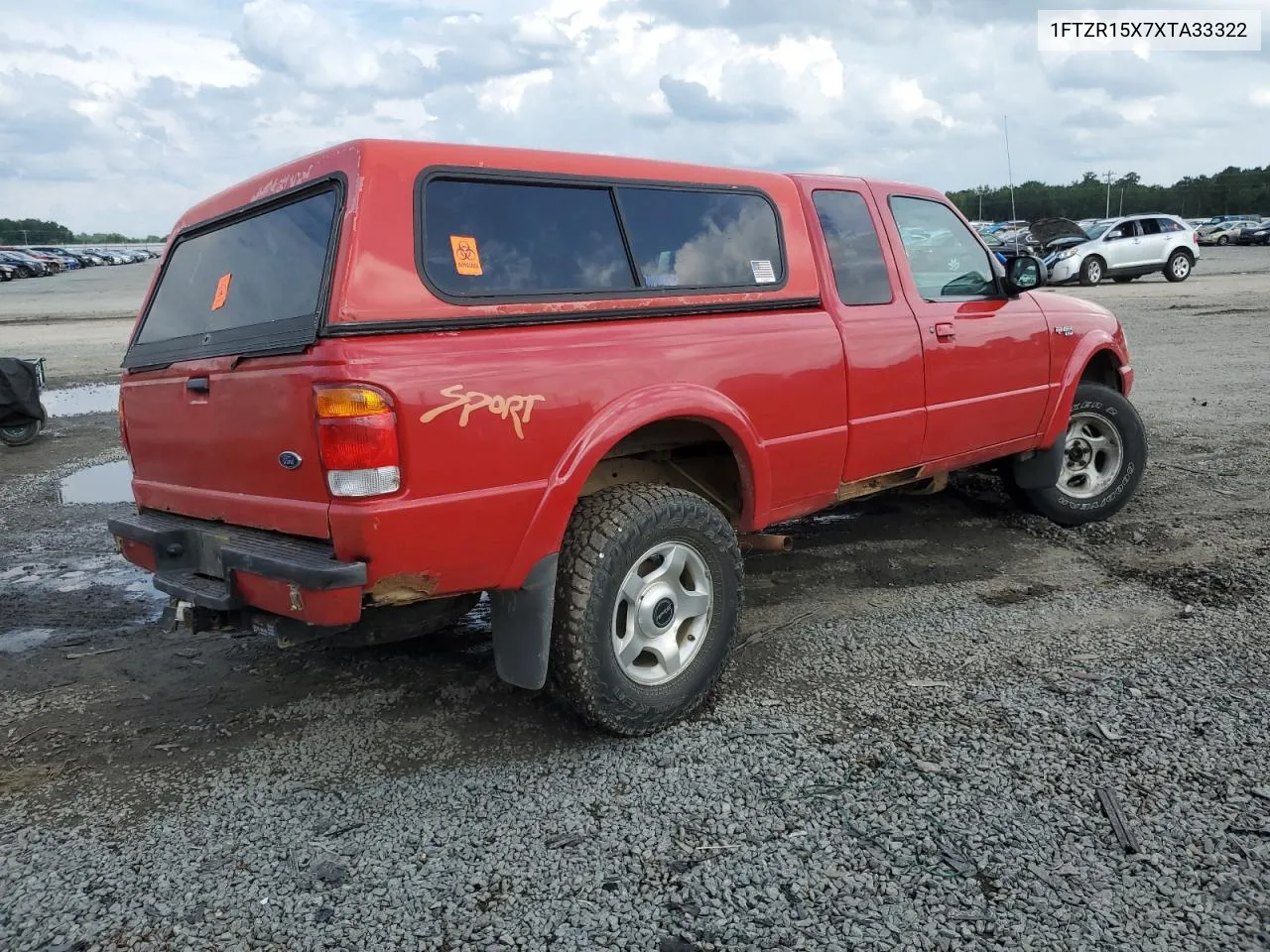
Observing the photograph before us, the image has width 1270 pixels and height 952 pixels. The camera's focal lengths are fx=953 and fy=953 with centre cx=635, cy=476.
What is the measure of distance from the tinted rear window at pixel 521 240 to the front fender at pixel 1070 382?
304 centimetres

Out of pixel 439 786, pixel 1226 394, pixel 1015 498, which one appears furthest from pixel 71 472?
pixel 1226 394

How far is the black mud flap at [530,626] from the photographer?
3.09 metres

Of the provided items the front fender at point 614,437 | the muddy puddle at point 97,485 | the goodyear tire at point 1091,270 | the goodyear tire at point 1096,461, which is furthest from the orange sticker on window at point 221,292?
the goodyear tire at point 1091,270

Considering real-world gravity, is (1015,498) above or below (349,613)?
below

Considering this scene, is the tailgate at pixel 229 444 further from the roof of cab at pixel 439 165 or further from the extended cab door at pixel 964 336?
the extended cab door at pixel 964 336

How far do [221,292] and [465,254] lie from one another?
110cm

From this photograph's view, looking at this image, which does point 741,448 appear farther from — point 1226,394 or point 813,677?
point 1226,394

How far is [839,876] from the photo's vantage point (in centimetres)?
256

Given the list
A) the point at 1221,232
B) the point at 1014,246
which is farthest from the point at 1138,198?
the point at 1014,246

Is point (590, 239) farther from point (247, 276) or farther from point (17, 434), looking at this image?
point (17, 434)

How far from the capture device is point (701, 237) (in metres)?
3.76

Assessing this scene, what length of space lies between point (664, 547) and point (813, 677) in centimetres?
91

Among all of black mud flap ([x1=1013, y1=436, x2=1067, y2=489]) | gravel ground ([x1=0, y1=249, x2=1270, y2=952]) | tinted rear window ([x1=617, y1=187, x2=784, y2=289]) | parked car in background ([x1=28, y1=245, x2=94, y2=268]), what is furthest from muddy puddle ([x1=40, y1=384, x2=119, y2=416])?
parked car in background ([x1=28, y1=245, x2=94, y2=268])

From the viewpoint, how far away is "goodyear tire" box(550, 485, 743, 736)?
3.16 meters
